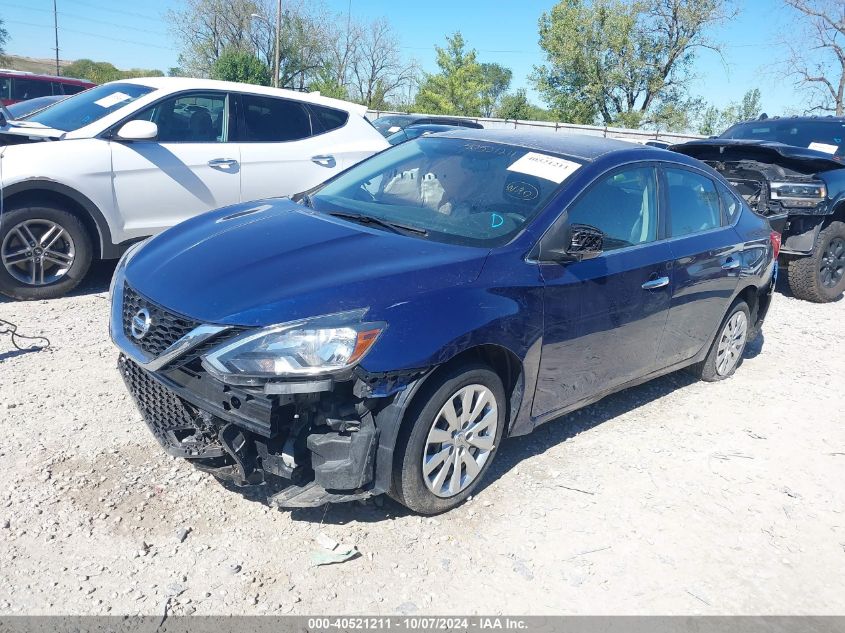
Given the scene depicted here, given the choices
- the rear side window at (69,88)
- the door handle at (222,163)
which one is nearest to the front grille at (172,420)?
the door handle at (222,163)

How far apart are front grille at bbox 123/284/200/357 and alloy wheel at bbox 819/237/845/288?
776 centimetres

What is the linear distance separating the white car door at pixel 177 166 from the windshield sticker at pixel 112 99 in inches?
14.0

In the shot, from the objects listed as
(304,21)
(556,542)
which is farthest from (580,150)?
(304,21)

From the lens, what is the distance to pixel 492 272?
3.21 metres

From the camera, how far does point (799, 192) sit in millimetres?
7406

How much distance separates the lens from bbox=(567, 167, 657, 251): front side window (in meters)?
3.75

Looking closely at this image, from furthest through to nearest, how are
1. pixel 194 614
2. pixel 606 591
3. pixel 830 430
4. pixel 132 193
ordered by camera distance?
pixel 132 193, pixel 830 430, pixel 606 591, pixel 194 614

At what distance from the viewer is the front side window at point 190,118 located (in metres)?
6.12

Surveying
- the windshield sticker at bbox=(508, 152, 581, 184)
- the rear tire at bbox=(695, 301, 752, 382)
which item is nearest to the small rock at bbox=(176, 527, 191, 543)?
the windshield sticker at bbox=(508, 152, 581, 184)

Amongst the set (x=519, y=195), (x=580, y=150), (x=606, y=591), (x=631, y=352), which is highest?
(x=580, y=150)

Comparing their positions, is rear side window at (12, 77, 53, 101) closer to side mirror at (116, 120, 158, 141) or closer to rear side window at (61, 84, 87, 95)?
rear side window at (61, 84, 87, 95)

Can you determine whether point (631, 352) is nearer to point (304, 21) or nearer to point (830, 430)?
point (830, 430)

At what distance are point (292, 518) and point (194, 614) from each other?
687 millimetres

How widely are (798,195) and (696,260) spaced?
3847 mm
